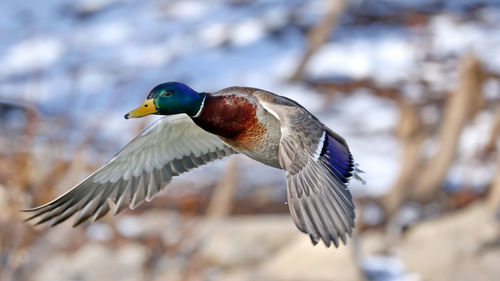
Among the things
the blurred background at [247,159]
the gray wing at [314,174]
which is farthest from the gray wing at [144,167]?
the gray wing at [314,174]

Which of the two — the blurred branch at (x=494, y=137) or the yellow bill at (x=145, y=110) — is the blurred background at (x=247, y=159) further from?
the yellow bill at (x=145, y=110)

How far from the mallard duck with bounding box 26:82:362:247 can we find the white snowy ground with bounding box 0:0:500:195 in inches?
191

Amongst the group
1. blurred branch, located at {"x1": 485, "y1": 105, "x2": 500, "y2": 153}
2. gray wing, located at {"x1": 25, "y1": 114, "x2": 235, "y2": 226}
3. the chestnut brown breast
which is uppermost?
the chestnut brown breast

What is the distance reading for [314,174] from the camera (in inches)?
130

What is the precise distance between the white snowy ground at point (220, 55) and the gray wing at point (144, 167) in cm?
481

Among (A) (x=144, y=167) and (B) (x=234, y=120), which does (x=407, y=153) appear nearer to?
(A) (x=144, y=167)

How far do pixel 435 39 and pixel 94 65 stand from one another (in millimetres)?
4309

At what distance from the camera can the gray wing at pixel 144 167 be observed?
4.12 metres

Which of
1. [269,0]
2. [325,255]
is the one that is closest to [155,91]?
[325,255]

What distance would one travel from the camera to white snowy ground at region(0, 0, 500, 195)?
398 inches

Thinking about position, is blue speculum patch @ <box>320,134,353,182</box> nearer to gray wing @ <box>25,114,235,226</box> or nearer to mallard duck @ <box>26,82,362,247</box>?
mallard duck @ <box>26,82,362,247</box>

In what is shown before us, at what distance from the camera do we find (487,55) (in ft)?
37.7

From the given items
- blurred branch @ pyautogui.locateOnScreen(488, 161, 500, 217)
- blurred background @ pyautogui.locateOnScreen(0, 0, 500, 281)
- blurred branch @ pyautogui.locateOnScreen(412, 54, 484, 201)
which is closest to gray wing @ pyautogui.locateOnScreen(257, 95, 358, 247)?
blurred background @ pyautogui.locateOnScreen(0, 0, 500, 281)

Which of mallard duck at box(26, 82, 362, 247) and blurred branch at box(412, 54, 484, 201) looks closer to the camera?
mallard duck at box(26, 82, 362, 247)
